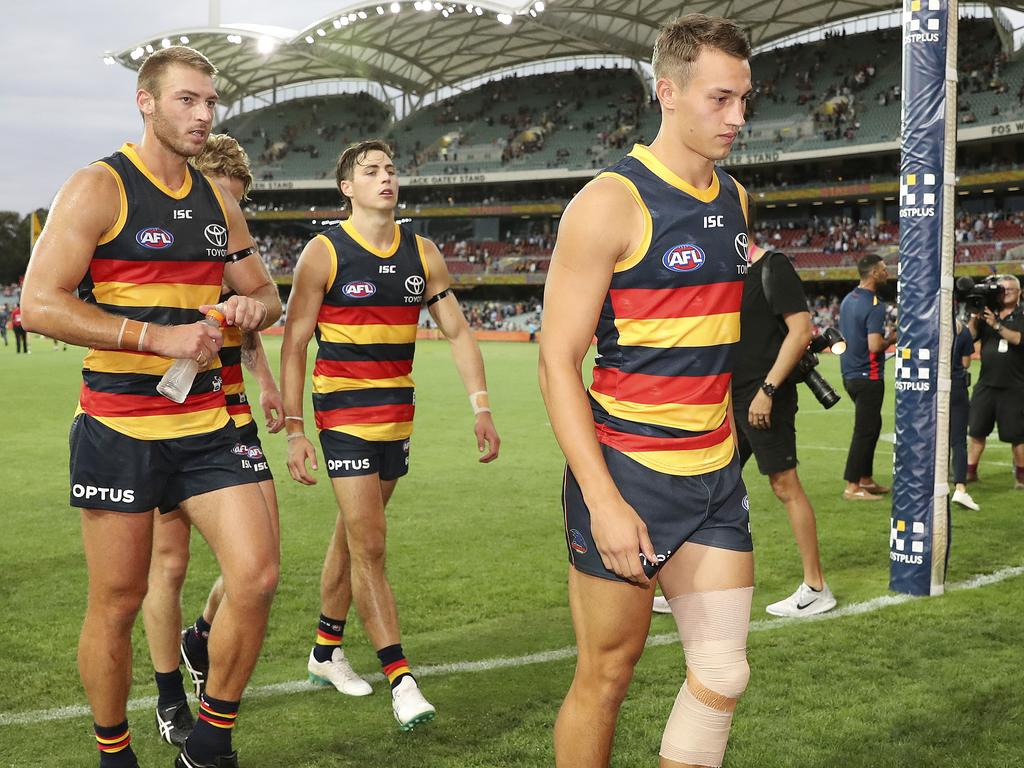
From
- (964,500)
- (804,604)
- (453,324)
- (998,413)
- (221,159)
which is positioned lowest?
(964,500)

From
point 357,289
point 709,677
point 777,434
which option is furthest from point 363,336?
point 777,434

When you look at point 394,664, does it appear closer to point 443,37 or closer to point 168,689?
point 168,689

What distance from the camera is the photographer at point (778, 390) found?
5500 mm

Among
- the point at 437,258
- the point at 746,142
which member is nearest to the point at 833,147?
the point at 746,142

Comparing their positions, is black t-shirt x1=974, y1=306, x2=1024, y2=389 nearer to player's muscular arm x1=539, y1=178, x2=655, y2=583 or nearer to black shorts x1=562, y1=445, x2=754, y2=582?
black shorts x1=562, y1=445, x2=754, y2=582

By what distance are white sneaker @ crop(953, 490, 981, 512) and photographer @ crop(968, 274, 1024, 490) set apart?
3.40 feet

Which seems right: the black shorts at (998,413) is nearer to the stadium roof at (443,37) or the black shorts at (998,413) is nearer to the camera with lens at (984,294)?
the camera with lens at (984,294)

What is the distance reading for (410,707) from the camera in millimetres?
4043

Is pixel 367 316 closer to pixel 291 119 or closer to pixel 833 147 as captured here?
pixel 833 147

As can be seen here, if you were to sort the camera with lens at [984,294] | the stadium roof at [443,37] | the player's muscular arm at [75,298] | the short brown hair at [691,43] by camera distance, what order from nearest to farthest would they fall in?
the short brown hair at [691,43] < the player's muscular arm at [75,298] < the camera with lens at [984,294] < the stadium roof at [443,37]

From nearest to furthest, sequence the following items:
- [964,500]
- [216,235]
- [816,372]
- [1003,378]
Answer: [216,235]
[816,372]
[964,500]
[1003,378]

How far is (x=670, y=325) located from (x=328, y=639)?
2.61 m

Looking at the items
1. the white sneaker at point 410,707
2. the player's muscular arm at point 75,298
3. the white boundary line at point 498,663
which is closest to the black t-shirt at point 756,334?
the white boundary line at point 498,663

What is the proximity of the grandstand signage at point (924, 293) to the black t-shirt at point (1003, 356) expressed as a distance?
14.4ft
